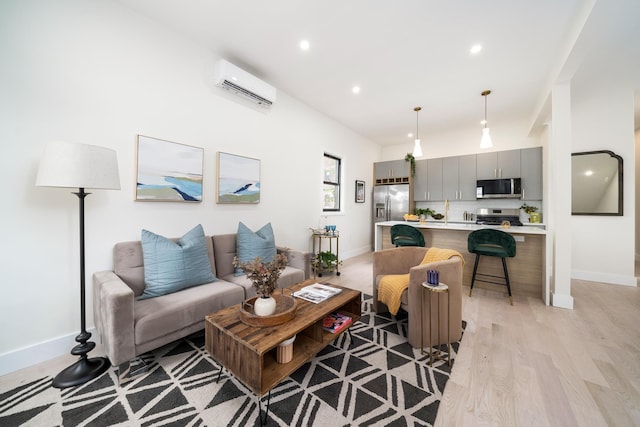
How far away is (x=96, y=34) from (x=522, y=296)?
5.25 metres

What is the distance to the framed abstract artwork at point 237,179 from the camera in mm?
2807

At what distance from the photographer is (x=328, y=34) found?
7.91ft

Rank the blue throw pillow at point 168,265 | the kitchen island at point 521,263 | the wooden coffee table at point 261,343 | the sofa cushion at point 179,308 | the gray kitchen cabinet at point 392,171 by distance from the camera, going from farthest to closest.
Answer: the gray kitchen cabinet at point 392,171, the kitchen island at point 521,263, the blue throw pillow at point 168,265, the sofa cushion at point 179,308, the wooden coffee table at point 261,343

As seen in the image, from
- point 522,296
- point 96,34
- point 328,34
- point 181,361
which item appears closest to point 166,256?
point 181,361

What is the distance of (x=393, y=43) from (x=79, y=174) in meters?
2.99

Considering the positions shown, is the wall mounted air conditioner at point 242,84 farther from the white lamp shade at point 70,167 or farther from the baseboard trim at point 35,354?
the baseboard trim at point 35,354

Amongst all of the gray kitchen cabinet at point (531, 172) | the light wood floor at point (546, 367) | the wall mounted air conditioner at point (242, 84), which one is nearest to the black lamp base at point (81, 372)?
the light wood floor at point (546, 367)

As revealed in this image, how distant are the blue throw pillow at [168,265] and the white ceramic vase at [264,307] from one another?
96cm

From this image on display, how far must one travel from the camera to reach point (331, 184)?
4.93 m

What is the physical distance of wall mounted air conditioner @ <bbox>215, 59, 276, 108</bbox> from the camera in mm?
2637

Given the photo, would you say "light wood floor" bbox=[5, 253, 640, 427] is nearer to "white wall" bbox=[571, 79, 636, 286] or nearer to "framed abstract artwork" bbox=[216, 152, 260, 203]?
"white wall" bbox=[571, 79, 636, 286]

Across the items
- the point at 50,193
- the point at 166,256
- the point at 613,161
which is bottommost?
the point at 166,256

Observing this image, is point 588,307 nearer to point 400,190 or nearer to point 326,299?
point 326,299

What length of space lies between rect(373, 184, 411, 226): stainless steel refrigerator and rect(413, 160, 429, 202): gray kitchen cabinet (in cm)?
33
